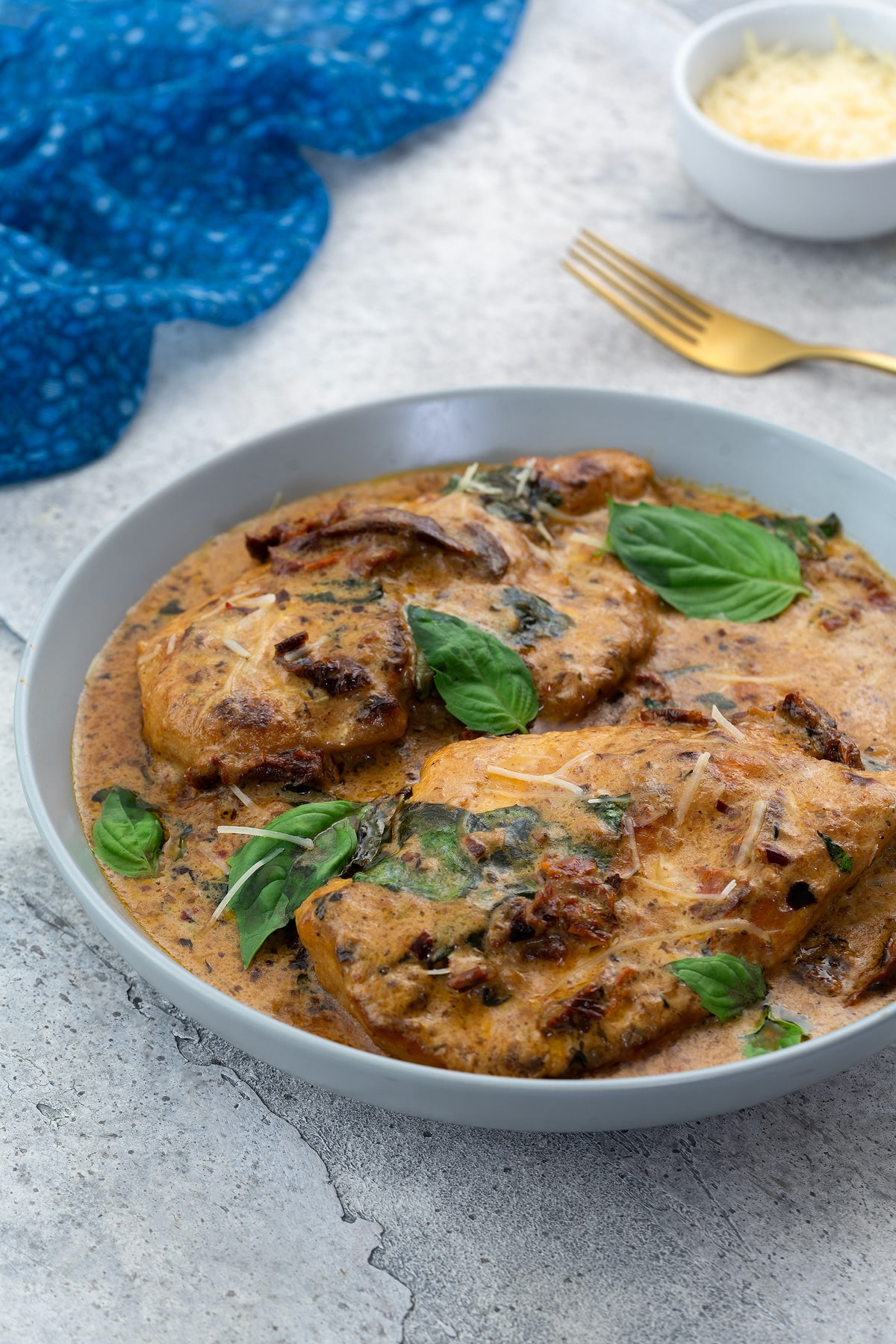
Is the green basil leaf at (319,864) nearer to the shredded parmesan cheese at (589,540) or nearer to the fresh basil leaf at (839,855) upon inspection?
the fresh basil leaf at (839,855)

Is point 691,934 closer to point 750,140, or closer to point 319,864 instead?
point 319,864

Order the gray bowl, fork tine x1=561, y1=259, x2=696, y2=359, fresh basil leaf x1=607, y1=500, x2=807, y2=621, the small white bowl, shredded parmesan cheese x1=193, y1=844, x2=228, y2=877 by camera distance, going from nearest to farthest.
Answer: the gray bowl
shredded parmesan cheese x1=193, y1=844, x2=228, y2=877
fresh basil leaf x1=607, y1=500, x2=807, y2=621
fork tine x1=561, y1=259, x2=696, y2=359
the small white bowl

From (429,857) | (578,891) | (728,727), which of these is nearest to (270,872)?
(429,857)

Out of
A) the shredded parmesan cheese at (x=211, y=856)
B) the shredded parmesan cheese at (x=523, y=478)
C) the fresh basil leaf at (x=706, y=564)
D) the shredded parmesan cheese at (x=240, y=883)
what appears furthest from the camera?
the shredded parmesan cheese at (x=523, y=478)

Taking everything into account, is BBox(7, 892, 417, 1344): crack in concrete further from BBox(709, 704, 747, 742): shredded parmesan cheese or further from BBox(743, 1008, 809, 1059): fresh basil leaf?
BBox(709, 704, 747, 742): shredded parmesan cheese

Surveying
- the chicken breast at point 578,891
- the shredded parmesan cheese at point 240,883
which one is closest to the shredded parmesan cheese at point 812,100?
the chicken breast at point 578,891

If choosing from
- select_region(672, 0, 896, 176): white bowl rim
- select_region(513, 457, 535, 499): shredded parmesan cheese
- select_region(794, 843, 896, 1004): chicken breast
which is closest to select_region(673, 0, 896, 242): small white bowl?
select_region(672, 0, 896, 176): white bowl rim

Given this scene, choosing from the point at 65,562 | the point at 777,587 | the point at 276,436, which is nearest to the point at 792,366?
the point at 777,587
